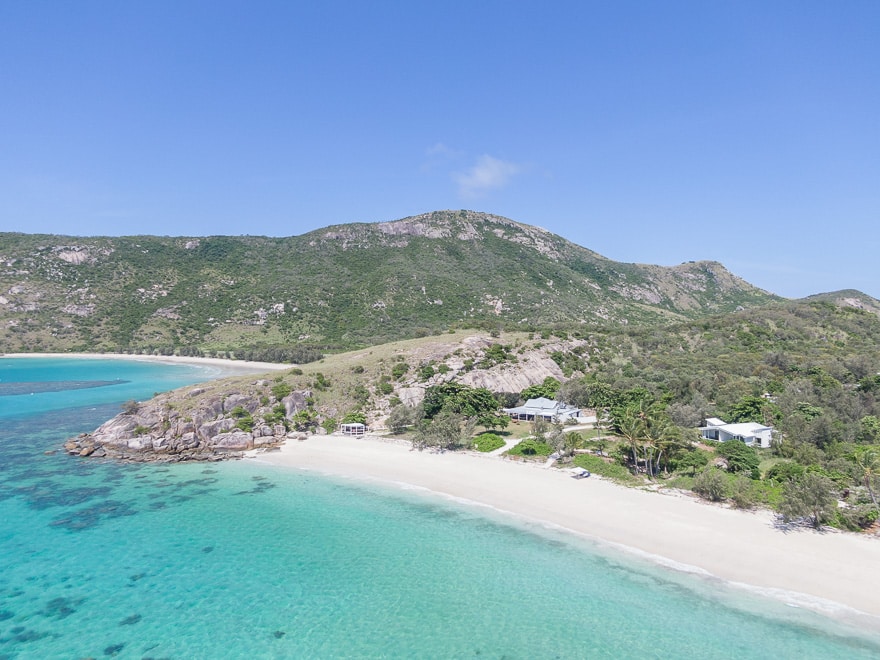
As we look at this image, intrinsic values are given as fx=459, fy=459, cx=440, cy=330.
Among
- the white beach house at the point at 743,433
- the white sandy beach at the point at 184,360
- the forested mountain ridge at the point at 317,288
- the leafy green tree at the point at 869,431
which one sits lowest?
the white sandy beach at the point at 184,360

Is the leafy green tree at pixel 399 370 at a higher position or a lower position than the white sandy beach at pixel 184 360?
higher

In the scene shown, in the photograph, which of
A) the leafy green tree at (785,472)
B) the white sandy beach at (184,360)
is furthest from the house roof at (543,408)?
the white sandy beach at (184,360)

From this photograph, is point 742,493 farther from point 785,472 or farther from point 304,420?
point 304,420

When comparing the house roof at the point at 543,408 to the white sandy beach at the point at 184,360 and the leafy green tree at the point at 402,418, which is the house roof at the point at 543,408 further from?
the white sandy beach at the point at 184,360

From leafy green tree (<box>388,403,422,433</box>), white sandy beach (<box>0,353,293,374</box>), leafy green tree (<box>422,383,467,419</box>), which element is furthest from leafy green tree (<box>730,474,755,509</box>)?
white sandy beach (<box>0,353,293,374</box>)

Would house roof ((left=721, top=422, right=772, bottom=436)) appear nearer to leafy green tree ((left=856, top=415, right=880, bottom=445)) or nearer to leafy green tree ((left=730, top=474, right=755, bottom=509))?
leafy green tree ((left=856, top=415, right=880, bottom=445))

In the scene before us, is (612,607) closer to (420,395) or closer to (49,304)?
(420,395)
